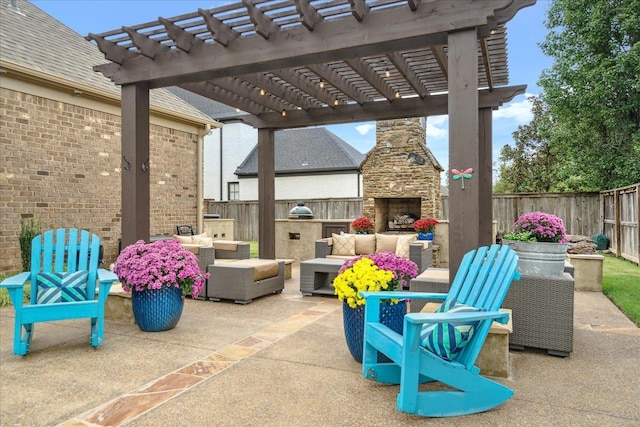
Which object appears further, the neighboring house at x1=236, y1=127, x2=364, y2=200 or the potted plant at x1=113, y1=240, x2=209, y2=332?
the neighboring house at x1=236, y1=127, x2=364, y2=200

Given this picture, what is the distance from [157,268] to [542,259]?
331 centimetres

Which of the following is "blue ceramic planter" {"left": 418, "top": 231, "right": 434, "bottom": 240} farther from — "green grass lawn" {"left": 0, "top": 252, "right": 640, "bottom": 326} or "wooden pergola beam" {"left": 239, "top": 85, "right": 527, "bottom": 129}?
"green grass lawn" {"left": 0, "top": 252, "right": 640, "bottom": 326}

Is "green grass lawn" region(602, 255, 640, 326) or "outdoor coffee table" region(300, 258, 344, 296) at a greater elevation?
"outdoor coffee table" region(300, 258, 344, 296)

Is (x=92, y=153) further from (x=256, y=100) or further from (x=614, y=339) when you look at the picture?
(x=614, y=339)

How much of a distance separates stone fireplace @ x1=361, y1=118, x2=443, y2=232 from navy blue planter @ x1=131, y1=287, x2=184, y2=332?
7.30m

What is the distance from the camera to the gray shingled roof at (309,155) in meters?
16.7

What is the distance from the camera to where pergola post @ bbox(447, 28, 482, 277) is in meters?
3.54

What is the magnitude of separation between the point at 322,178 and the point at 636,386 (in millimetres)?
14329

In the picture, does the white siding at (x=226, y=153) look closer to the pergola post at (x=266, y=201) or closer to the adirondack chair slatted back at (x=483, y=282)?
the pergola post at (x=266, y=201)

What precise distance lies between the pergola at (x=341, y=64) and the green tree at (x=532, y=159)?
1149 centimetres

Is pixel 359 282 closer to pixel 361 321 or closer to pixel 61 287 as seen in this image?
pixel 361 321

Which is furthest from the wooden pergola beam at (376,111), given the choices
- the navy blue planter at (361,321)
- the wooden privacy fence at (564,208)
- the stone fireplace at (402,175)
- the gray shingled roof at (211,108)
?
the gray shingled roof at (211,108)

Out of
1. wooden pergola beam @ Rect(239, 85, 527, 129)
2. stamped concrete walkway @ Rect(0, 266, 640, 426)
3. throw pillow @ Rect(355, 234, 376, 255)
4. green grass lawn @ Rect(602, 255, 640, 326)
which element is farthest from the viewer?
throw pillow @ Rect(355, 234, 376, 255)

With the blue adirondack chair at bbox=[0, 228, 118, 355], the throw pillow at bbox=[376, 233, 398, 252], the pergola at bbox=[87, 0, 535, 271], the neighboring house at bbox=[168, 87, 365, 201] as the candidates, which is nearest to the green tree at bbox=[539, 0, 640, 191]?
the neighboring house at bbox=[168, 87, 365, 201]
